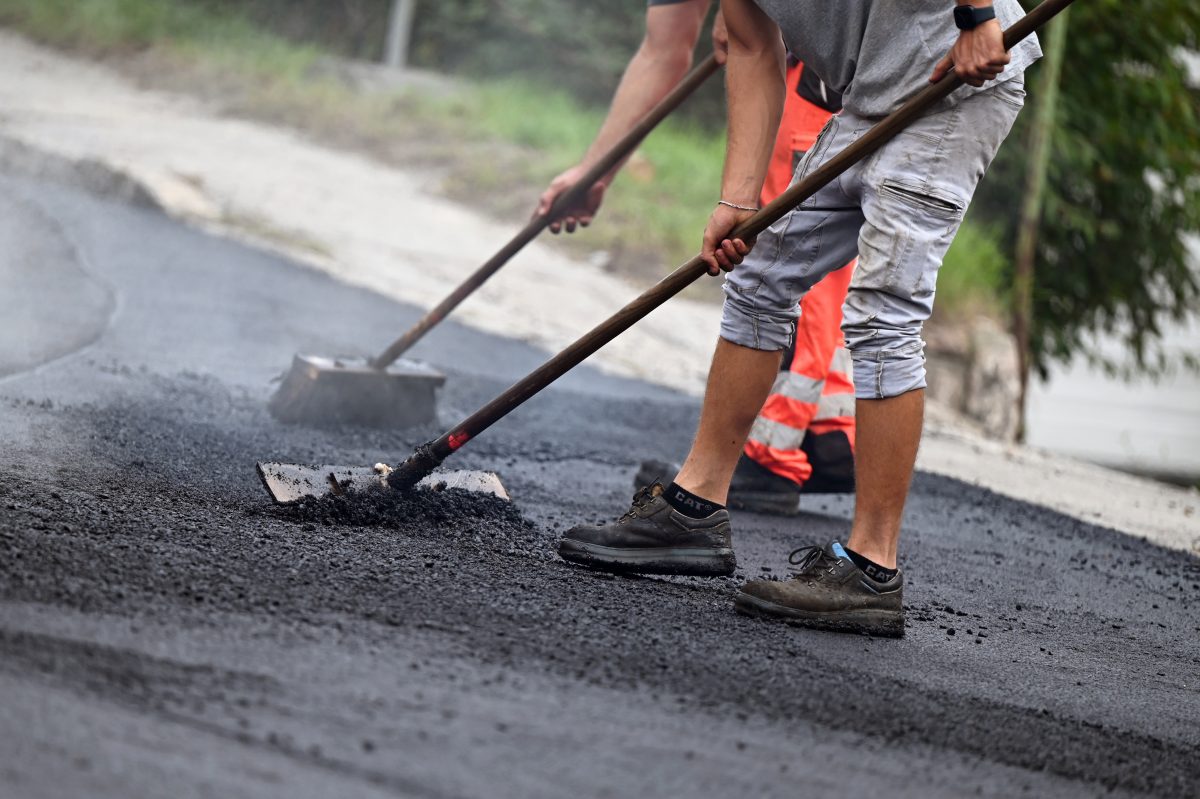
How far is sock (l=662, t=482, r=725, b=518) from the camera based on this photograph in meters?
2.63

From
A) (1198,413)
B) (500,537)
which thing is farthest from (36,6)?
(1198,413)

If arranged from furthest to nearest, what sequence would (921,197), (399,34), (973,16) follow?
(399,34) → (921,197) → (973,16)

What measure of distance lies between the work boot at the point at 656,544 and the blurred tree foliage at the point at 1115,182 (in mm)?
6356

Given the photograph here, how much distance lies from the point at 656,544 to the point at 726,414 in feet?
1.00

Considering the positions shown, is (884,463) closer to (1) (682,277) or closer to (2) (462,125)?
(1) (682,277)

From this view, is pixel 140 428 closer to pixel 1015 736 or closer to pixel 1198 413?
pixel 1015 736

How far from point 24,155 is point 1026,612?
19.6 feet

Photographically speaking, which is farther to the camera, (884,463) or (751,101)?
(751,101)

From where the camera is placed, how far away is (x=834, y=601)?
242 cm

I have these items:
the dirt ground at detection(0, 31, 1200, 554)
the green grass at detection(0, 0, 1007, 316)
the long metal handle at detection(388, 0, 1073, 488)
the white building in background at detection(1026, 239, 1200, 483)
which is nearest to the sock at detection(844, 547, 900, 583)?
the long metal handle at detection(388, 0, 1073, 488)

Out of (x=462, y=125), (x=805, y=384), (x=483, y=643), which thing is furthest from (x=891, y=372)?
(x=462, y=125)

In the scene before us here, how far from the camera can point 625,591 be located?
2.47 m

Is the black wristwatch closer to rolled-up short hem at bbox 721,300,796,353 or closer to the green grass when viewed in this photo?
rolled-up short hem at bbox 721,300,796,353

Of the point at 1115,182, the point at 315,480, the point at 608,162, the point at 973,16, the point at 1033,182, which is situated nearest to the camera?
the point at 973,16
